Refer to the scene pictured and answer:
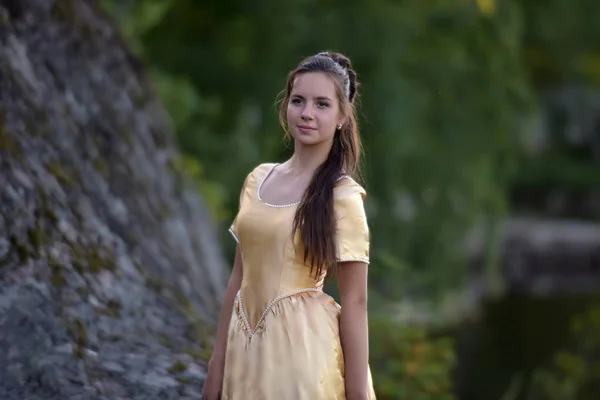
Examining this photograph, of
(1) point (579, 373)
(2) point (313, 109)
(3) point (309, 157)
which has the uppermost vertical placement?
(1) point (579, 373)

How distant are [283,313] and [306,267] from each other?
161 millimetres

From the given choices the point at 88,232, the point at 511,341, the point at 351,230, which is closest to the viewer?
the point at 351,230

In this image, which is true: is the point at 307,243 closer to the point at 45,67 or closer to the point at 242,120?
the point at 45,67

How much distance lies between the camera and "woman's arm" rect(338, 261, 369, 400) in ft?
10.4

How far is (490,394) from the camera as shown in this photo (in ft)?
47.0

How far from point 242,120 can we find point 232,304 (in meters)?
8.01

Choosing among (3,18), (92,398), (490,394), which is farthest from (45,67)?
(490,394)

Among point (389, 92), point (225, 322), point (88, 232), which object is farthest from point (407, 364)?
point (389, 92)

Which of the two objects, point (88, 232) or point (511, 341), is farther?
point (511, 341)

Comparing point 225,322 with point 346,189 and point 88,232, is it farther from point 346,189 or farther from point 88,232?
point 88,232

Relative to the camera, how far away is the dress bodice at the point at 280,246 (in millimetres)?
3168

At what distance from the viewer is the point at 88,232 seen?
491 centimetres

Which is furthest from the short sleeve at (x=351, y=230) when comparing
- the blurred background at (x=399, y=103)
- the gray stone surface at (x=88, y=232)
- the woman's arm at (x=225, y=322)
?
the blurred background at (x=399, y=103)

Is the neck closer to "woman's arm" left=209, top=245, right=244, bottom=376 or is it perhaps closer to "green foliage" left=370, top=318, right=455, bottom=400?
"woman's arm" left=209, top=245, right=244, bottom=376
